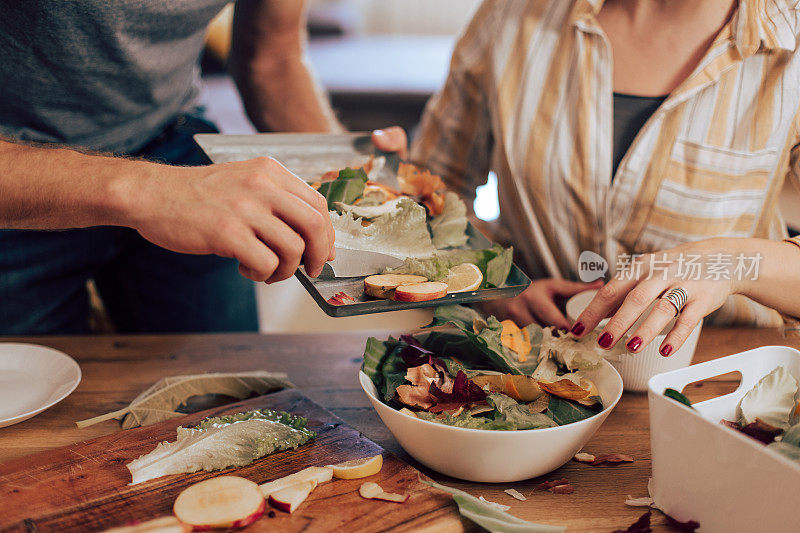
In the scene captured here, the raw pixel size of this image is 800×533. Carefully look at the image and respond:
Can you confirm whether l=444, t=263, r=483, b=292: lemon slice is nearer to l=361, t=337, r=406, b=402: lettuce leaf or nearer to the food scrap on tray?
the food scrap on tray

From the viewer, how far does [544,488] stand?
958mm

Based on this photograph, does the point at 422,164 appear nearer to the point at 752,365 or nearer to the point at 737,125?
the point at 737,125

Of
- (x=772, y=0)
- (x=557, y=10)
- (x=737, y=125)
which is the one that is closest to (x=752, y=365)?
(x=737, y=125)

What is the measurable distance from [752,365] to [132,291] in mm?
1467

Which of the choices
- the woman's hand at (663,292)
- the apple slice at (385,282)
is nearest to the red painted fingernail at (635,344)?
the woman's hand at (663,292)

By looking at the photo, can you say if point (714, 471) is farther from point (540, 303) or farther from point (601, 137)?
point (601, 137)

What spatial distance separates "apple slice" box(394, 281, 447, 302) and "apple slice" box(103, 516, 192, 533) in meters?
0.40

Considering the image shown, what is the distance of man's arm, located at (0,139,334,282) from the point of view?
89cm

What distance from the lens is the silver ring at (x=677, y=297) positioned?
1.06 metres

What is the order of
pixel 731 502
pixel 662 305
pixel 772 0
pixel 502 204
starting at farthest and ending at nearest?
pixel 502 204 → pixel 772 0 → pixel 662 305 → pixel 731 502

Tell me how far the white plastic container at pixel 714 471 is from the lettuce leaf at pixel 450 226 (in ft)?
1.44

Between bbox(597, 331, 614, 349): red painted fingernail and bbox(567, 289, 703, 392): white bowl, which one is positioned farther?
bbox(567, 289, 703, 392): white bowl

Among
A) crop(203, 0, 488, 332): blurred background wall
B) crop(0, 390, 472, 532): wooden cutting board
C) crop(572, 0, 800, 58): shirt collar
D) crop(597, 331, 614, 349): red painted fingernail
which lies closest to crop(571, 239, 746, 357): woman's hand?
crop(597, 331, 614, 349): red painted fingernail

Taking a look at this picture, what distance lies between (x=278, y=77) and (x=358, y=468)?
127cm
